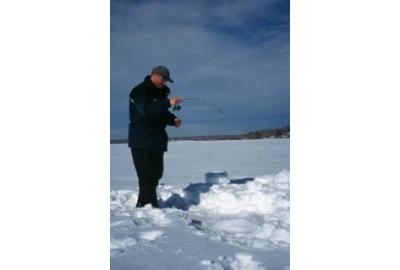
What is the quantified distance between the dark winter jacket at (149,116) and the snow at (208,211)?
3.7 inches

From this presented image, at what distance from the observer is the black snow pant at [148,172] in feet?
10.0

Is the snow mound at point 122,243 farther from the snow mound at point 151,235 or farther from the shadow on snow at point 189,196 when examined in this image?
the shadow on snow at point 189,196

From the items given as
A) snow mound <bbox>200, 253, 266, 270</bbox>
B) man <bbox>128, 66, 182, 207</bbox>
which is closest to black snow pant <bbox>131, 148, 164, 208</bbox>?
man <bbox>128, 66, 182, 207</bbox>

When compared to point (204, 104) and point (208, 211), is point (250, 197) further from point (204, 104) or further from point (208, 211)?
point (204, 104)

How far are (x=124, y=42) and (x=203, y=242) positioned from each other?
135cm

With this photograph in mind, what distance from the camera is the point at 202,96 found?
3092 mm

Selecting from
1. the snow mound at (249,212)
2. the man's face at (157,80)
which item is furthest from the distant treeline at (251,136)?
the man's face at (157,80)

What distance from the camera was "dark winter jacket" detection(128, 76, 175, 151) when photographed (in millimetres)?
2975

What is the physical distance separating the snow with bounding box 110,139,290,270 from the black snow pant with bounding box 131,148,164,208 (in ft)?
0.14
